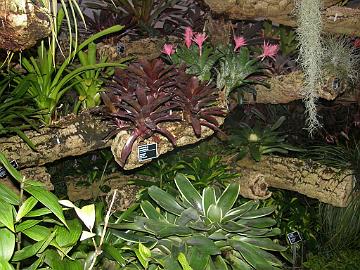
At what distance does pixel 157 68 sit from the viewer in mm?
2631

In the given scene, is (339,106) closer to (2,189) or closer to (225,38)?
(225,38)

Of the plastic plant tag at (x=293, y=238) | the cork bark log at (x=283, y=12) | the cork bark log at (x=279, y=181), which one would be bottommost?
the plastic plant tag at (x=293, y=238)

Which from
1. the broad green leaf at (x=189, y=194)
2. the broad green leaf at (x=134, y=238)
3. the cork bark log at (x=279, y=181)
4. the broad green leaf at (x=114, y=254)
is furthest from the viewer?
the cork bark log at (x=279, y=181)

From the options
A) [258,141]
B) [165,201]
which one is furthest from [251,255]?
[258,141]

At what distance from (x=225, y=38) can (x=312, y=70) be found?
752 millimetres

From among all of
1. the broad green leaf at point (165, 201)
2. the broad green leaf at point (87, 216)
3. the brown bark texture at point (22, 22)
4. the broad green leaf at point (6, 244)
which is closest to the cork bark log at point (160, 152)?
the broad green leaf at point (165, 201)

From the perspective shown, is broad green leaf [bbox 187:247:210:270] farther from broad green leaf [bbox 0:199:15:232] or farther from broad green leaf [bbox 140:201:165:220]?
broad green leaf [bbox 0:199:15:232]

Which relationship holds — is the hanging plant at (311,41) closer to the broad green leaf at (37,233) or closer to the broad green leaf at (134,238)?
the broad green leaf at (134,238)

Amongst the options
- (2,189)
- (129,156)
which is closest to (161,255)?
(2,189)

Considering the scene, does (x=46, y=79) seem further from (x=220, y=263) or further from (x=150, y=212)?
(x=220, y=263)

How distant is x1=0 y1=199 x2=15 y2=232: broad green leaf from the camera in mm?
1119

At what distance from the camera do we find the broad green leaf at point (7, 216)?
3.67 ft

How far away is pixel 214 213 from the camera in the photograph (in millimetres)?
1950

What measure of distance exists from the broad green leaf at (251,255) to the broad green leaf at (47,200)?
0.85 meters
